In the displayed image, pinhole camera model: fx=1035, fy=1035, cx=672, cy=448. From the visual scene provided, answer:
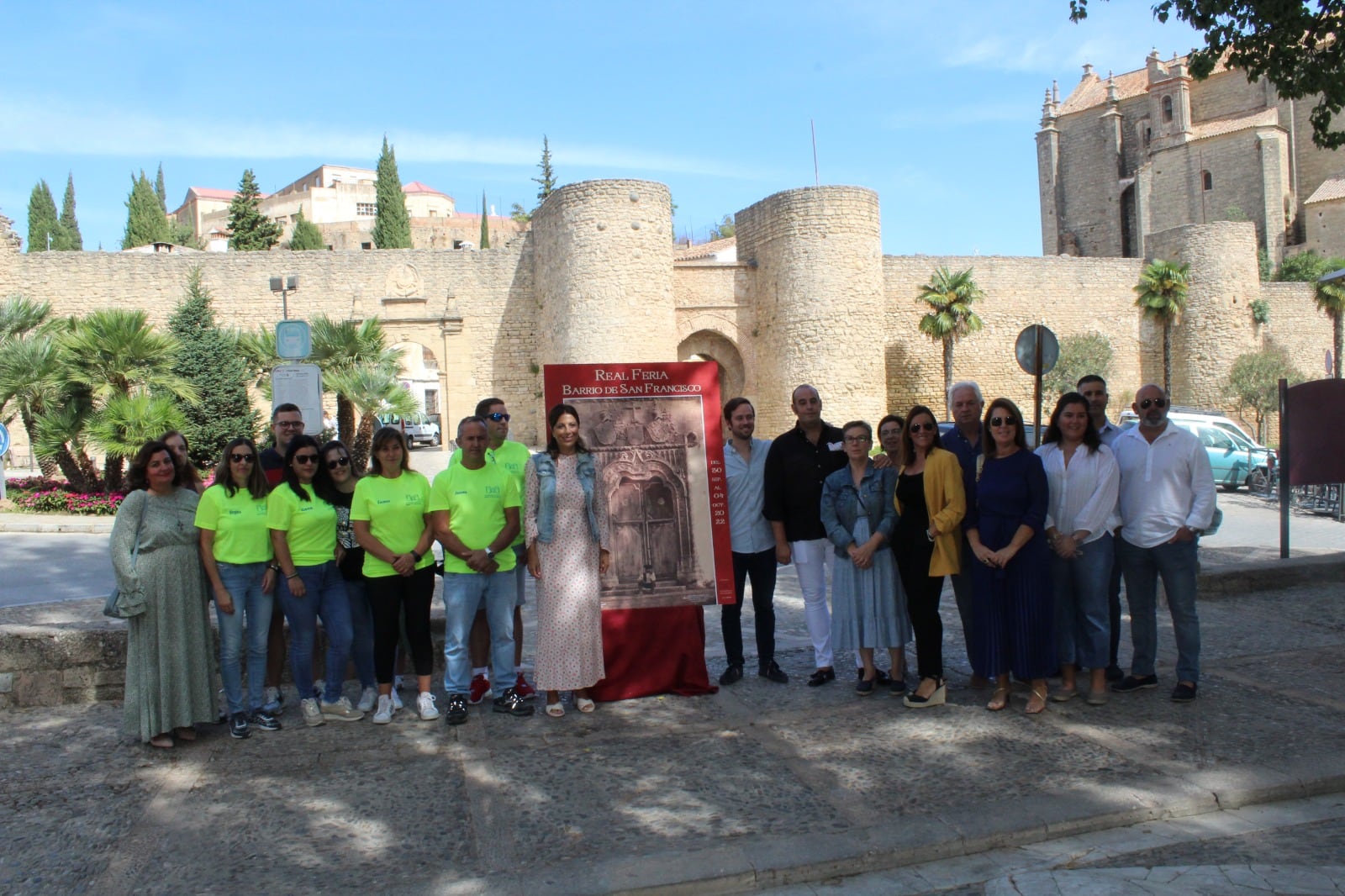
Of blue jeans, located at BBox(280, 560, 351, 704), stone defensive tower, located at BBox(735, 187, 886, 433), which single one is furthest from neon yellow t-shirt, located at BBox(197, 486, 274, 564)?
stone defensive tower, located at BBox(735, 187, 886, 433)

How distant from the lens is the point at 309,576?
5.11 meters

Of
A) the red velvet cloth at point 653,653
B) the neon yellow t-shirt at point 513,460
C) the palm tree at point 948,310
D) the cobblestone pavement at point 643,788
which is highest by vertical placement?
the palm tree at point 948,310

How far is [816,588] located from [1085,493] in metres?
1.50

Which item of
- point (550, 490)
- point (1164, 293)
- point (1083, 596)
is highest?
point (1164, 293)

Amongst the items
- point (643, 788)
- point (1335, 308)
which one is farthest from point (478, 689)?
point (1335, 308)

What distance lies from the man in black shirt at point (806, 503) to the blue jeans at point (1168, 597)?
159 cm

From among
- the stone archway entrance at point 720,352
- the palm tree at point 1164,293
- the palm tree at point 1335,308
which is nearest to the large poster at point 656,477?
the stone archway entrance at point 720,352

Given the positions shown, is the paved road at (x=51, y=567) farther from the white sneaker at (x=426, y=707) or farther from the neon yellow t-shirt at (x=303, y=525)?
the white sneaker at (x=426, y=707)

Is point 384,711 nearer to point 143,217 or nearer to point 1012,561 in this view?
point 1012,561

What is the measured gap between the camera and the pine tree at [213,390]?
1767 centimetres

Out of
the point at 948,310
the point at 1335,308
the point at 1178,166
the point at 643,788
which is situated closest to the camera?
the point at 643,788

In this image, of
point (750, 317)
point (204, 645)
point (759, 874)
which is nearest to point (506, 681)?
point (204, 645)

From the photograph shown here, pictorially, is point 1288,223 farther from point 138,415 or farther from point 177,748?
point 177,748

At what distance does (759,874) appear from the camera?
354 centimetres
